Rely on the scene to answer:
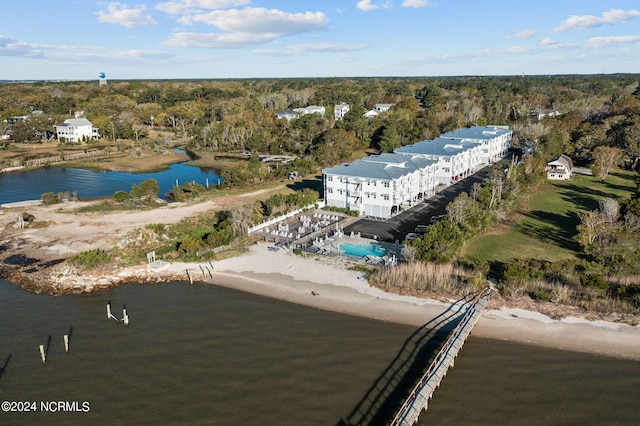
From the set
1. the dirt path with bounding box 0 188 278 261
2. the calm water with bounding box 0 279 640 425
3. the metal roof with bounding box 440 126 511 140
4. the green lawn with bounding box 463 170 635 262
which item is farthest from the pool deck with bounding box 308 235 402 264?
the metal roof with bounding box 440 126 511 140

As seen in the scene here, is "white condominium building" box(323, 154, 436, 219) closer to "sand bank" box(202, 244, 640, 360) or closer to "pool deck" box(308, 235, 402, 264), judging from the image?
"pool deck" box(308, 235, 402, 264)

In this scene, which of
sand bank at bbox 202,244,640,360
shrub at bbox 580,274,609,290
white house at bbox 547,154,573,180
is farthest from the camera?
white house at bbox 547,154,573,180

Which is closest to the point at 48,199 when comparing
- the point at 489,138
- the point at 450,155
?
the point at 450,155

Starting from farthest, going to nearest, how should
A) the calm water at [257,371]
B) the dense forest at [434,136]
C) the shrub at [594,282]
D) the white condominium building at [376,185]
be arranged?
the white condominium building at [376,185] → the dense forest at [434,136] → the shrub at [594,282] → the calm water at [257,371]

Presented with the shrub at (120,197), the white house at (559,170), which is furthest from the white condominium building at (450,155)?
the shrub at (120,197)

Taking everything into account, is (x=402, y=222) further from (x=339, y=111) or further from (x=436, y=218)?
(x=339, y=111)

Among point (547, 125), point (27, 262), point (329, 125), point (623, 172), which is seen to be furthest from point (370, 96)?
point (27, 262)

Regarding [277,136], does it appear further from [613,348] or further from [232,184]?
[613,348]

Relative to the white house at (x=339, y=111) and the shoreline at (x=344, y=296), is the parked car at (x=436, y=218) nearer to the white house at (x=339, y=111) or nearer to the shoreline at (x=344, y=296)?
the shoreline at (x=344, y=296)
